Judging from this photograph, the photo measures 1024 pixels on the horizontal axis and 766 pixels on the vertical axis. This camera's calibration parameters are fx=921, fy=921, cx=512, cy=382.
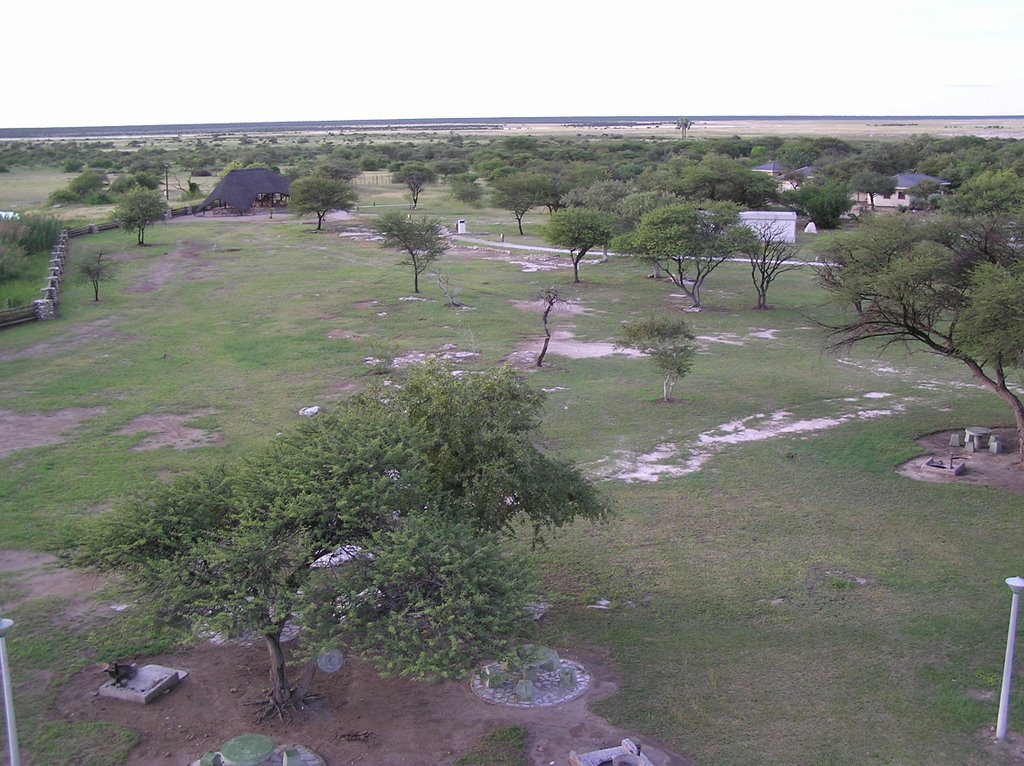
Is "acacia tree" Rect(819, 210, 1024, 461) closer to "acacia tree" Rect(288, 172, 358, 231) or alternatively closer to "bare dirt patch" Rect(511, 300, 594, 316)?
"bare dirt patch" Rect(511, 300, 594, 316)

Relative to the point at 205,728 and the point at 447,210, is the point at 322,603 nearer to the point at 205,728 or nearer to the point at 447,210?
the point at 205,728

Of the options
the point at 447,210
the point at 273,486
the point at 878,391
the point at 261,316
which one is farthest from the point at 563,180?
the point at 273,486

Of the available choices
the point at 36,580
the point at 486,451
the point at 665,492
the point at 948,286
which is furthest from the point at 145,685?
the point at 948,286

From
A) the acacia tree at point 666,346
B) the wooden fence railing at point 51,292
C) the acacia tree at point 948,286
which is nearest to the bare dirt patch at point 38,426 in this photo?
the wooden fence railing at point 51,292

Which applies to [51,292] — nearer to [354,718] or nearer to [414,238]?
[414,238]

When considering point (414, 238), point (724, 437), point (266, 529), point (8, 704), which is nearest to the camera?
point (8, 704)

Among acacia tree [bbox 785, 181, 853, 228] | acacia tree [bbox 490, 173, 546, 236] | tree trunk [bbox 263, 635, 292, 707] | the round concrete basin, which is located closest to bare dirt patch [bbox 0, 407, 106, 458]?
tree trunk [bbox 263, 635, 292, 707]
